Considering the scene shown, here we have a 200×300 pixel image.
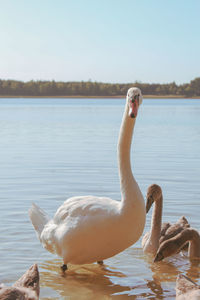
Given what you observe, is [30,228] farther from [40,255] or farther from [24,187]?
[24,187]

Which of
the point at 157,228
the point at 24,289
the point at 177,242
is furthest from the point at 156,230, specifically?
the point at 24,289

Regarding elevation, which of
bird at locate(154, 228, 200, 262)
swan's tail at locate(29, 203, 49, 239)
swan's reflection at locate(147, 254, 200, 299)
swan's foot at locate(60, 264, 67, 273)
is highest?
swan's tail at locate(29, 203, 49, 239)

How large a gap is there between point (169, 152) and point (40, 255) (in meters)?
10.4

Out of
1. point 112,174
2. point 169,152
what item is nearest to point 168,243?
point 112,174

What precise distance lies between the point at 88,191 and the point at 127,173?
Answer: 4.82 metres

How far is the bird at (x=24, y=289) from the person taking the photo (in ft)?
14.0

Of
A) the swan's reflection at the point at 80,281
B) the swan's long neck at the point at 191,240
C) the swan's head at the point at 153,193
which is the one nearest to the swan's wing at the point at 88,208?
the swan's reflection at the point at 80,281

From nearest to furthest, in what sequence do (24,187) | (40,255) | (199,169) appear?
(40,255)
(24,187)
(199,169)

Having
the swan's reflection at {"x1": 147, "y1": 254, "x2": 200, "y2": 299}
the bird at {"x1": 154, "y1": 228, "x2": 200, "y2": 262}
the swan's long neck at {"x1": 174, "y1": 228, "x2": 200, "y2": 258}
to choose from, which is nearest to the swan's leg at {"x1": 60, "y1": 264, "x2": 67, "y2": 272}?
the swan's reflection at {"x1": 147, "y1": 254, "x2": 200, "y2": 299}

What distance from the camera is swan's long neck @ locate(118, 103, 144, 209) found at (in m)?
5.79

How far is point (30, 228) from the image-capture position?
8.09 meters

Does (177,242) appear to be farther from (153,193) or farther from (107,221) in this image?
(107,221)

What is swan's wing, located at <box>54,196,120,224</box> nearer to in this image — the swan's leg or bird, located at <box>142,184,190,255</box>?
the swan's leg

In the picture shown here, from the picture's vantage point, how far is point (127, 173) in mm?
6004
